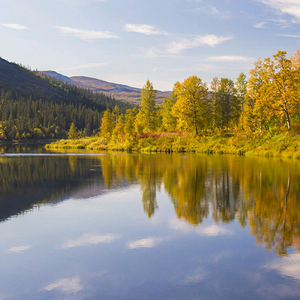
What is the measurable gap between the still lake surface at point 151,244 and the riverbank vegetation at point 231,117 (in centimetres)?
2747

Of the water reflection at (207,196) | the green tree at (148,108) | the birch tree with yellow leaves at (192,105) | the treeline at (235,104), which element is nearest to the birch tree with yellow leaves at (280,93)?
the treeline at (235,104)

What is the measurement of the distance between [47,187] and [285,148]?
31618 mm

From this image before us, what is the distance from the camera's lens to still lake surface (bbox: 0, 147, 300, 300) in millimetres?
6051

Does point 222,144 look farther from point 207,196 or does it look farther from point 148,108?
point 207,196

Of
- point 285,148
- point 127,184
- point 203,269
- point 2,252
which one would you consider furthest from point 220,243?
point 285,148

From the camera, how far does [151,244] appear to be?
27.2 feet

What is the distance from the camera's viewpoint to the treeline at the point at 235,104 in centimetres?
4506

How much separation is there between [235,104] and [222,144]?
14931mm

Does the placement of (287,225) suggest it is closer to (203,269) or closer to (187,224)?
(187,224)

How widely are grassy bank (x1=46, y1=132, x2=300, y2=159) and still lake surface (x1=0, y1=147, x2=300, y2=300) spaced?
26.5m

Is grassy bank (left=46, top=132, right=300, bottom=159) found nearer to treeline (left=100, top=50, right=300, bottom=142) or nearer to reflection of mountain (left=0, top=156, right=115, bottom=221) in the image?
treeline (left=100, top=50, right=300, bottom=142)

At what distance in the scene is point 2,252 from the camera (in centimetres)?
781

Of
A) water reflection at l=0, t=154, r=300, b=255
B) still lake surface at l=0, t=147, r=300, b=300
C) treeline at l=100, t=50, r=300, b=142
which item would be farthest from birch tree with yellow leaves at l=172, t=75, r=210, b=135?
still lake surface at l=0, t=147, r=300, b=300

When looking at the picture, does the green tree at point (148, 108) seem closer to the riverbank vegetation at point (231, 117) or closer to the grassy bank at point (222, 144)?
the riverbank vegetation at point (231, 117)
